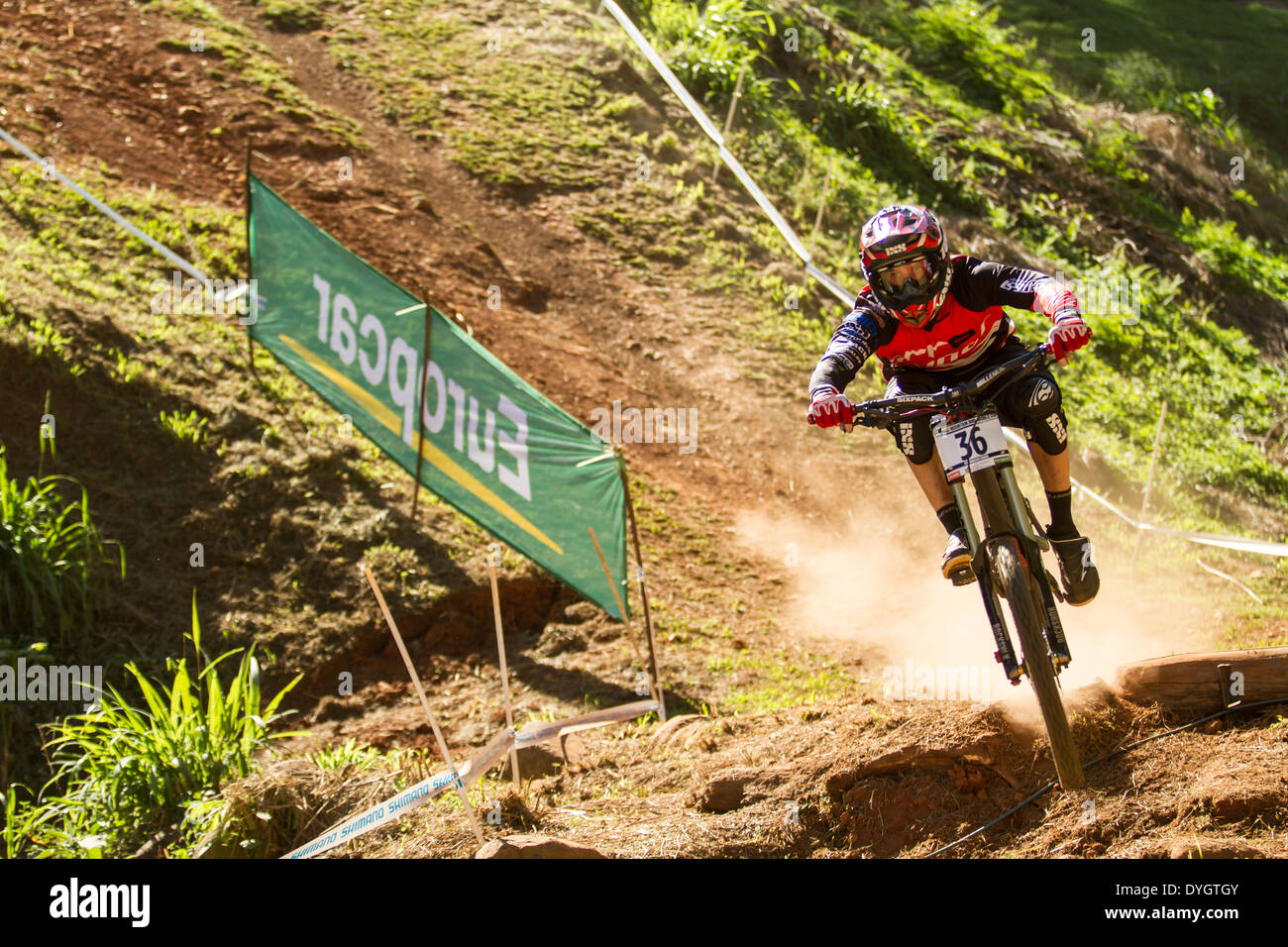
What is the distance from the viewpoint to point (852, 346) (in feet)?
16.7

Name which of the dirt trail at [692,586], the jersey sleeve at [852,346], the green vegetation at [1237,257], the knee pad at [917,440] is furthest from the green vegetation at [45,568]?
the green vegetation at [1237,257]

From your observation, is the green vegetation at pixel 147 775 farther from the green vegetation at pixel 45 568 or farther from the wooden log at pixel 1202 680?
the wooden log at pixel 1202 680

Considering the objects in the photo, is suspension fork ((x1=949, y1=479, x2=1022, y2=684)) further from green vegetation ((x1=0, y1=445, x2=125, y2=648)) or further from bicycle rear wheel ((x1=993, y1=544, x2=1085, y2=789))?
green vegetation ((x1=0, y1=445, x2=125, y2=648))

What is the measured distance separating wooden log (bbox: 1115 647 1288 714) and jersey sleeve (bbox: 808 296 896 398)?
2002 mm

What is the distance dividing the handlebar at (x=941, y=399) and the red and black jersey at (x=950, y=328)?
28 cm

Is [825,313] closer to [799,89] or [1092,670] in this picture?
[799,89]

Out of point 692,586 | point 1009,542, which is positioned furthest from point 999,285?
point 692,586

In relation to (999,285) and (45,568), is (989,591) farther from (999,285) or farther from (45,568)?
(45,568)

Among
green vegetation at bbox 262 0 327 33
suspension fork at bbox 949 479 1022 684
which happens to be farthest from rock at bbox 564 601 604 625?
green vegetation at bbox 262 0 327 33

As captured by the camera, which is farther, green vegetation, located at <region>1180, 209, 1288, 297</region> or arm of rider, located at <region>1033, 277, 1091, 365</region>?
green vegetation, located at <region>1180, 209, 1288, 297</region>

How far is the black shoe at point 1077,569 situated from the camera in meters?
5.17

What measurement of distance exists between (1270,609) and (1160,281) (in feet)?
25.2

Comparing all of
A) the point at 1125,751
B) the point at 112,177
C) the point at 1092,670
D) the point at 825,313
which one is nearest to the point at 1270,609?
the point at 1092,670

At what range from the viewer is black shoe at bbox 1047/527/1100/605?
17.0 feet
